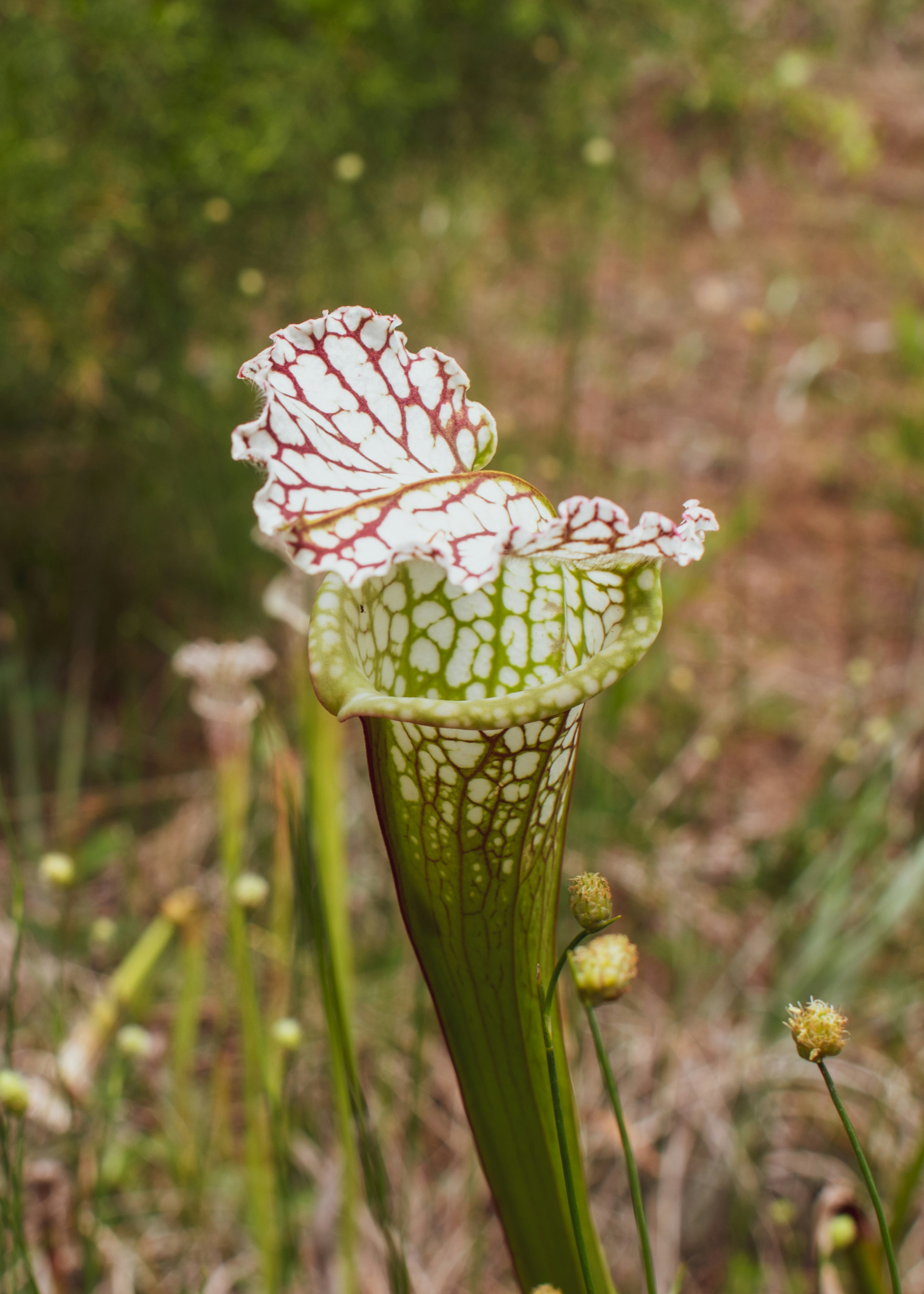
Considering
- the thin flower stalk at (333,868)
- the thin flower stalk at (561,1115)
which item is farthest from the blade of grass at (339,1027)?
the thin flower stalk at (561,1115)

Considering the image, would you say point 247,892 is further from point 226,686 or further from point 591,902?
point 591,902

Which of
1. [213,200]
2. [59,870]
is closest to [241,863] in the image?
[59,870]

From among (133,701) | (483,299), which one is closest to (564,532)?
(133,701)

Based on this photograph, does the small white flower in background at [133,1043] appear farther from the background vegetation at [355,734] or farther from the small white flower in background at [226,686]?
the small white flower in background at [226,686]

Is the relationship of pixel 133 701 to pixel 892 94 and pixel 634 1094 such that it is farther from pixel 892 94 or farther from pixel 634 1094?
pixel 892 94

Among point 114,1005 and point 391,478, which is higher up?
point 391,478

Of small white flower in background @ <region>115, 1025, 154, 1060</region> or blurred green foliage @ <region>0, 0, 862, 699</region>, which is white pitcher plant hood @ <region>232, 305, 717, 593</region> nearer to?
small white flower in background @ <region>115, 1025, 154, 1060</region>

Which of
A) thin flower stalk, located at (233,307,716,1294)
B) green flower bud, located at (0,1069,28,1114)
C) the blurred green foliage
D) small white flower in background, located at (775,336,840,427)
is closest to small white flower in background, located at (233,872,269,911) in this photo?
green flower bud, located at (0,1069,28,1114)
